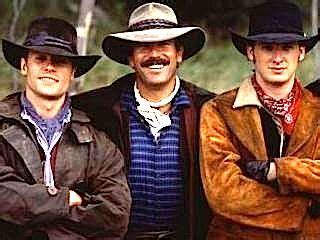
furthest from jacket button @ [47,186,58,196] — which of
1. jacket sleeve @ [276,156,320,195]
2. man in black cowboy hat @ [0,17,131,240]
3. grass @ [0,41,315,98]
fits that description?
grass @ [0,41,315,98]

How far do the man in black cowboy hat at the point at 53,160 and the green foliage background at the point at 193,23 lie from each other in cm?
685

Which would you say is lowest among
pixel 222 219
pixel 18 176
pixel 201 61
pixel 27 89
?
pixel 222 219

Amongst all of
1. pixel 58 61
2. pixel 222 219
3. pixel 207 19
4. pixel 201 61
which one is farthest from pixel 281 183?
pixel 207 19

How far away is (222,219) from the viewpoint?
4070 millimetres

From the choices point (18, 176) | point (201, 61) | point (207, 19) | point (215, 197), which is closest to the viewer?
point (18, 176)

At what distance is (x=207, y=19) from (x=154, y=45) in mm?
9022

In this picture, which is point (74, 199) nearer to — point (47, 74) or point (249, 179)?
point (47, 74)

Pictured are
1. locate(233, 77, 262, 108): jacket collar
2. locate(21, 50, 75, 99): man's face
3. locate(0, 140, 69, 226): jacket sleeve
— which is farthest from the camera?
locate(233, 77, 262, 108): jacket collar

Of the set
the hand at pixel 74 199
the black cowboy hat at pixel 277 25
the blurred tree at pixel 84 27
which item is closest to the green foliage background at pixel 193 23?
the blurred tree at pixel 84 27

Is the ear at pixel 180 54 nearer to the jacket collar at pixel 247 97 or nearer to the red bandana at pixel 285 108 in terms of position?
the jacket collar at pixel 247 97

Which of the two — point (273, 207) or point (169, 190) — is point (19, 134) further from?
point (273, 207)

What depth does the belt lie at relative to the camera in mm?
4160

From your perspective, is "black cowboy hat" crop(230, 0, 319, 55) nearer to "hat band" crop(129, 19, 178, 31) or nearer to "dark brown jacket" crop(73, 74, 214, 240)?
"hat band" crop(129, 19, 178, 31)

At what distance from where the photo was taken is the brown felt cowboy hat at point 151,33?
13.6 ft
